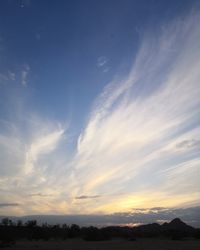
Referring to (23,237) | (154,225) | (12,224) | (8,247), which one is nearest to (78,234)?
(23,237)

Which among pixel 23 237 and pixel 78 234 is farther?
pixel 78 234

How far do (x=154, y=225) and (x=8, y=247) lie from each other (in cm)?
9422

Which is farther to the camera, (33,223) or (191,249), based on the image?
(33,223)

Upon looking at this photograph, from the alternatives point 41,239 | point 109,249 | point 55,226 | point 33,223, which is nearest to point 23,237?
point 41,239

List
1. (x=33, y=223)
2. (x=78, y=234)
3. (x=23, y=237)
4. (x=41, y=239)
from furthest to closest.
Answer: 1. (x=33, y=223)
2. (x=78, y=234)
3. (x=23, y=237)
4. (x=41, y=239)

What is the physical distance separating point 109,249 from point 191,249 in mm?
8194

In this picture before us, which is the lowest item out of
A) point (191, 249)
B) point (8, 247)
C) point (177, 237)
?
point (191, 249)

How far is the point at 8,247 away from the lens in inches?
1458

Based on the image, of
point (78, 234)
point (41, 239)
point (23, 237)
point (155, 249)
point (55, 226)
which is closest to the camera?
point (155, 249)

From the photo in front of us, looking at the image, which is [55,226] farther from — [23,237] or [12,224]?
[23,237]

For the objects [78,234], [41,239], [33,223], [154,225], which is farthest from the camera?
[154,225]

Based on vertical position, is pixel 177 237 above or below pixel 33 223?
below

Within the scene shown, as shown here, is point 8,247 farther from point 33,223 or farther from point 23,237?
point 33,223

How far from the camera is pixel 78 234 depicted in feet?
211
